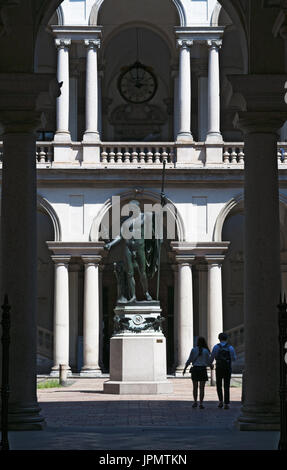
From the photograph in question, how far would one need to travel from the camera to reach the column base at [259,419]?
1276cm

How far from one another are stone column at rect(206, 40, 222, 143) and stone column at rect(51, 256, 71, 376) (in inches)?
260

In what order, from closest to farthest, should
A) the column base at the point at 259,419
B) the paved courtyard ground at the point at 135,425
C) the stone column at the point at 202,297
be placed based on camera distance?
the paved courtyard ground at the point at 135,425 → the column base at the point at 259,419 → the stone column at the point at 202,297

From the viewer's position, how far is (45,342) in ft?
114

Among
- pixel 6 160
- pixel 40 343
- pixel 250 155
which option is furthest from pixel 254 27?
pixel 40 343

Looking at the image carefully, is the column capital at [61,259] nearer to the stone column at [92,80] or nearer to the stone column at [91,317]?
the stone column at [91,317]

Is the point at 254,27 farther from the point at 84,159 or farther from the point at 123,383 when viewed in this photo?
the point at 84,159

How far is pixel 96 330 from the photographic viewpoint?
109 ft

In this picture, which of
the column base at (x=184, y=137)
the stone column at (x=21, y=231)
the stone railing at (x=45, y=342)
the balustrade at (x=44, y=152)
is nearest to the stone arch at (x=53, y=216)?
the balustrade at (x=44, y=152)

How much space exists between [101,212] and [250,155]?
2026cm

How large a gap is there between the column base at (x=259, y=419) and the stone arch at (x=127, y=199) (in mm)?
20763

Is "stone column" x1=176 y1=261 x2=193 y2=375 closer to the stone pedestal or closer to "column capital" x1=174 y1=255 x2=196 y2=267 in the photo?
"column capital" x1=174 y1=255 x2=196 y2=267

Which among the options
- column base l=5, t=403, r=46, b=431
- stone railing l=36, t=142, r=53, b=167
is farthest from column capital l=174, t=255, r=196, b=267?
column base l=5, t=403, r=46, b=431

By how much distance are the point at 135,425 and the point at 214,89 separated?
68.8 feet
